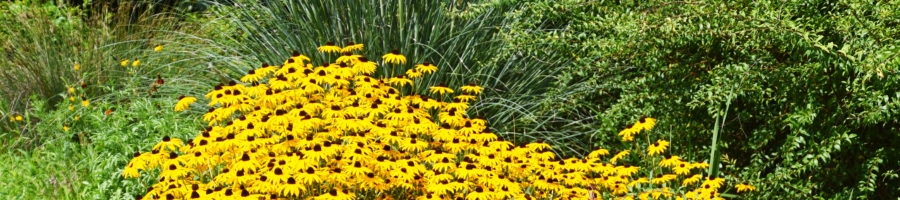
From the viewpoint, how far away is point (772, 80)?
A: 4.67 m

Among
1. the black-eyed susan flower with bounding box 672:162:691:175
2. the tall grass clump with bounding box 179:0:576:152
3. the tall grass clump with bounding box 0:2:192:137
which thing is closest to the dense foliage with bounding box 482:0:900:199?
the black-eyed susan flower with bounding box 672:162:691:175

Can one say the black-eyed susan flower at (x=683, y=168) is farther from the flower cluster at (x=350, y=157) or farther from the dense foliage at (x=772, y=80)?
the dense foliage at (x=772, y=80)

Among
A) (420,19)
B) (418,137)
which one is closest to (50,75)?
(420,19)

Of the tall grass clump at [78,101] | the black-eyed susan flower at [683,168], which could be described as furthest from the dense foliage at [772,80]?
the tall grass clump at [78,101]

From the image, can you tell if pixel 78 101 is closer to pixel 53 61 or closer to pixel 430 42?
pixel 53 61

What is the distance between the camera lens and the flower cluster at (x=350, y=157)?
3.89m

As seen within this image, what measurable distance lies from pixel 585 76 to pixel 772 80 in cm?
132

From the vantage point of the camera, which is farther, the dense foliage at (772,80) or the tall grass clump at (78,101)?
the tall grass clump at (78,101)

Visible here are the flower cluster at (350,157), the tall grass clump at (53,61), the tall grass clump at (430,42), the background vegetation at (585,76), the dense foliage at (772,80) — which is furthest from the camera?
the tall grass clump at (53,61)

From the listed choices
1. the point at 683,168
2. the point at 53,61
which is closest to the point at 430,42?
the point at 683,168

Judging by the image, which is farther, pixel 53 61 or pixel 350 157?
pixel 53 61

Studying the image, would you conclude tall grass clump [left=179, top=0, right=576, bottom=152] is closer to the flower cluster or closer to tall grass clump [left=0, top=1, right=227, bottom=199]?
tall grass clump [left=0, top=1, right=227, bottom=199]

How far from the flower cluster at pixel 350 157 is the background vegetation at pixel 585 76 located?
51 cm

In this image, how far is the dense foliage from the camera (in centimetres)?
421
